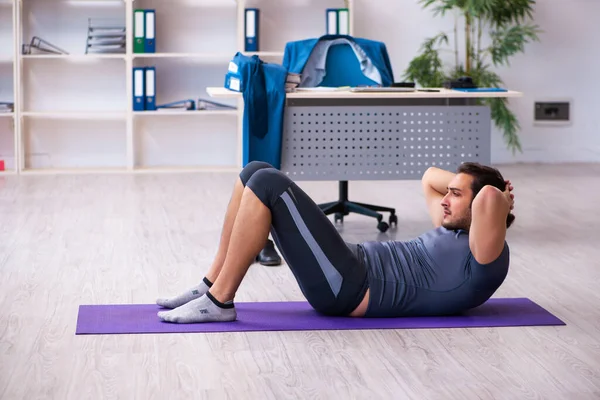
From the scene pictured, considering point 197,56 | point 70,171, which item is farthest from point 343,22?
point 70,171

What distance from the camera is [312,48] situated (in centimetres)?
495

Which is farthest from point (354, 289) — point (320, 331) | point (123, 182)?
point (123, 182)

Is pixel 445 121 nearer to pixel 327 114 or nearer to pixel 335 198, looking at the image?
pixel 327 114

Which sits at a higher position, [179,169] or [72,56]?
[72,56]

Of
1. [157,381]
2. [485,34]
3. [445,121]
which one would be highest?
[485,34]

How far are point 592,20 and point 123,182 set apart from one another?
371 cm

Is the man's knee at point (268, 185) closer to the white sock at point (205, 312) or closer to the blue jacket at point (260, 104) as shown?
the white sock at point (205, 312)

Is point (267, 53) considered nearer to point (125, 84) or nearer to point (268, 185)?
point (125, 84)

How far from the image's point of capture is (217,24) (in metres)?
6.96

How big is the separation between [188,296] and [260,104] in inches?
53.0

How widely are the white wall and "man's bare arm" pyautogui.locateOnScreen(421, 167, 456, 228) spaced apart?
13.5ft

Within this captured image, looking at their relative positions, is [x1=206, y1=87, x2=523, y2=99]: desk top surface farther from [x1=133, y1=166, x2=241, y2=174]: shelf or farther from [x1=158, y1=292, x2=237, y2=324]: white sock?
[x1=133, y1=166, x2=241, y2=174]: shelf

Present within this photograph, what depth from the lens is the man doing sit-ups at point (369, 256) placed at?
2686 mm

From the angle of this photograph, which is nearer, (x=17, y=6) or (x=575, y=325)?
(x=575, y=325)
